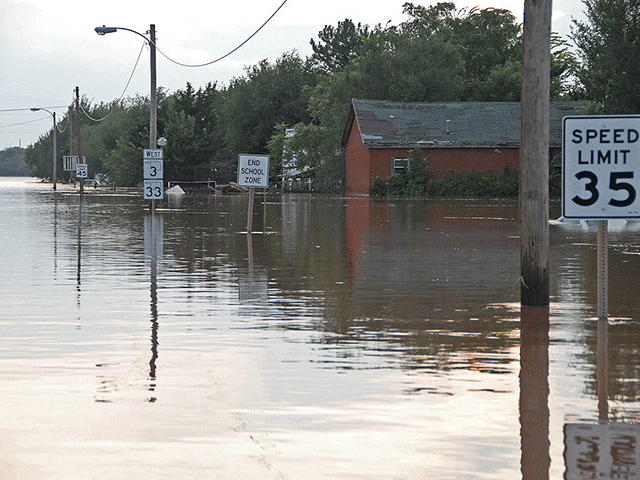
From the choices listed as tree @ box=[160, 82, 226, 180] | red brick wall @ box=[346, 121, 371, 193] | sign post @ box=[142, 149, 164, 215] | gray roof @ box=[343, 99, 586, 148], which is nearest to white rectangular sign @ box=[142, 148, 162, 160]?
sign post @ box=[142, 149, 164, 215]

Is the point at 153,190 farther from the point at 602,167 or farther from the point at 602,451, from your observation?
the point at 602,451

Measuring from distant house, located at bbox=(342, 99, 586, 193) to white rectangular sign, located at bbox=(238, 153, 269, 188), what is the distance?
48.3m

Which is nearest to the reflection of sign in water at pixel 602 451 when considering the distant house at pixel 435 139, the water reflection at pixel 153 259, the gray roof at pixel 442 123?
the water reflection at pixel 153 259

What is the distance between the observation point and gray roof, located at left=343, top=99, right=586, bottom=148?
254 feet

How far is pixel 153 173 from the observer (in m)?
38.9

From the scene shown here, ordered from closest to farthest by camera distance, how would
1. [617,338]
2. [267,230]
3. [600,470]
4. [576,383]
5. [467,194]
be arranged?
[600,470]
[576,383]
[617,338]
[267,230]
[467,194]

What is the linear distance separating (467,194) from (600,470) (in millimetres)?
69061

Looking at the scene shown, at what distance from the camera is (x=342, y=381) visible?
911 cm

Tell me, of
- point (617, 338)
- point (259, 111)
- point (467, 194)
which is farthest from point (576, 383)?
point (259, 111)

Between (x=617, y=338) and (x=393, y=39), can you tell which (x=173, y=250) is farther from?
(x=393, y=39)

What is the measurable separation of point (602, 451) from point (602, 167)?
5458 mm

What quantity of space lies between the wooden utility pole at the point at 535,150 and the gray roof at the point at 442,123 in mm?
63118

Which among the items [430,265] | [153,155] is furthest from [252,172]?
[153,155]

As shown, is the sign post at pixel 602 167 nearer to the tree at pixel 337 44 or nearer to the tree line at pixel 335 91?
the tree line at pixel 335 91
